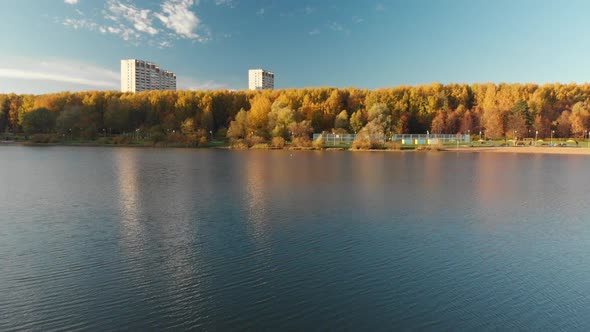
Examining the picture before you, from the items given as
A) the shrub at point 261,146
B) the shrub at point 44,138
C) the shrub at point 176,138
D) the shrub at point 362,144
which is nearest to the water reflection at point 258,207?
the shrub at point 362,144

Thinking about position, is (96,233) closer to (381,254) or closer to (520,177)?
(381,254)

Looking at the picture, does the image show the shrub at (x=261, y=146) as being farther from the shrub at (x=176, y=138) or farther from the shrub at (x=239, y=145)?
the shrub at (x=176, y=138)

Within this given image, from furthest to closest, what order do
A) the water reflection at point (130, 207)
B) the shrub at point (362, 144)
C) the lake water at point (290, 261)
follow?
the shrub at point (362, 144)
the water reflection at point (130, 207)
the lake water at point (290, 261)

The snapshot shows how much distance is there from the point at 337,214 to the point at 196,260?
308 inches

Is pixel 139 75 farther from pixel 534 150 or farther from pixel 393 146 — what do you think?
pixel 534 150

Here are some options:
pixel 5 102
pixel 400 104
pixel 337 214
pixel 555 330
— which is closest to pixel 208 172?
pixel 337 214

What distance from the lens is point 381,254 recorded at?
12219 mm

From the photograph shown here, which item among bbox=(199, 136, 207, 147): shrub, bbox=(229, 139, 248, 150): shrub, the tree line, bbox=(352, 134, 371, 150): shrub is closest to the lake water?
bbox=(352, 134, 371, 150): shrub

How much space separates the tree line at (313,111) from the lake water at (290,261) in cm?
6639

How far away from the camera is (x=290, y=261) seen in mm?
11461

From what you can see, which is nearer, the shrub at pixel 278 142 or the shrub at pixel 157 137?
the shrub at pixel 278 142

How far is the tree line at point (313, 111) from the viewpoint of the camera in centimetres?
9297

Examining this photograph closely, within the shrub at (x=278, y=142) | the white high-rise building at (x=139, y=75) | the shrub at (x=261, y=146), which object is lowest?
the shrub at (x=261, y=146)

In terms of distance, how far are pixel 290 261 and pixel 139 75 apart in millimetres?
176742
